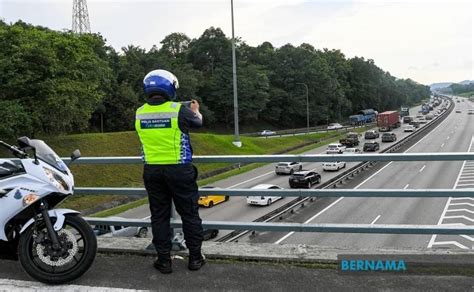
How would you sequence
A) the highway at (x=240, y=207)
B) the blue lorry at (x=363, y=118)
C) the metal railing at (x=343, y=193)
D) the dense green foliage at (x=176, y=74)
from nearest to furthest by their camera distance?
1. the metal railing at (x=343, y=193)
2. the highway at (x=240, y=207)
3. the dense green foliage at (x=176, y=74)
4. the blue lorry at (x=363, y=118)

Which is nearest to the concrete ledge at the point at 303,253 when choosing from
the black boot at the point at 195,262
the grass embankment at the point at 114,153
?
the black boot at the point at 195,262

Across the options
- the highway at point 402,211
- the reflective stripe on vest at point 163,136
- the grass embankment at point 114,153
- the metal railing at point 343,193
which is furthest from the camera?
the grass embankment at point 114,153

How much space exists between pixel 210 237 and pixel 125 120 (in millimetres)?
41865

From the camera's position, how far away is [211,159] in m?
4.84

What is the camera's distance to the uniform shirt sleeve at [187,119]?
4083mm

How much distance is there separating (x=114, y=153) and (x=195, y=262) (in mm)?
32260

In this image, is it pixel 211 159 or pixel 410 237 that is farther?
pixel 410 237

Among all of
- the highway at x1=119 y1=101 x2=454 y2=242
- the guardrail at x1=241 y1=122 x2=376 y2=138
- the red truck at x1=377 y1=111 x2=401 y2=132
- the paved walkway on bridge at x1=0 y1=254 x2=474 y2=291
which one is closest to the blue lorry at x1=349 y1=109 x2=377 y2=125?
the guardrail at x1=241 y1=122 x2=376 y2=138

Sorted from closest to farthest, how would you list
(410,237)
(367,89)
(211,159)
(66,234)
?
(66,234), (211,159), (410,237), (367,89)

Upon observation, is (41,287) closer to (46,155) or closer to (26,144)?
(46,155)

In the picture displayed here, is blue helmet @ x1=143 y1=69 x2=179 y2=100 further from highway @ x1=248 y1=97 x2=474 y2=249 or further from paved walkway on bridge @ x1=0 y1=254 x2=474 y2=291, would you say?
highway @ x1=248 y1=97 x2=474 y2=249

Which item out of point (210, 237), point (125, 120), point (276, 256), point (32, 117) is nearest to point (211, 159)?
point (276, 256)

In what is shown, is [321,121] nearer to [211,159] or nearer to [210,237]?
[210,237]

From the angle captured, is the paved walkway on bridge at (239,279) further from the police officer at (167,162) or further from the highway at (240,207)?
the highway at (240,207)
